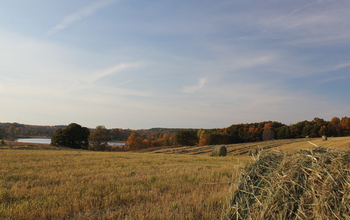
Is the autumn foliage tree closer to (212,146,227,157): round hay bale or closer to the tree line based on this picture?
the tree line

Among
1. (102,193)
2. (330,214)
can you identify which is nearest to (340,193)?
(330,214)

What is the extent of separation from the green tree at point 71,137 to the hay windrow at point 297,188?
6186 cm

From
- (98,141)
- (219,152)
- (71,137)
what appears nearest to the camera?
(219,152)

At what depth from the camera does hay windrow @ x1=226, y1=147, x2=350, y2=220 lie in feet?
12.5

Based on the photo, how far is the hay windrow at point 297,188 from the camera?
12.5 ft

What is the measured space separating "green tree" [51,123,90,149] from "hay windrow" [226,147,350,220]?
203 ft

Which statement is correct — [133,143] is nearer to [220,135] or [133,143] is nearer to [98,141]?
[98,141]

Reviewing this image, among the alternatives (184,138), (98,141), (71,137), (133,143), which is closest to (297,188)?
(71,137)

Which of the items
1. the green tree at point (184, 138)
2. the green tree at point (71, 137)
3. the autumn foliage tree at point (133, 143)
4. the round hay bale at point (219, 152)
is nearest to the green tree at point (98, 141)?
the green tree at point (71, 137)

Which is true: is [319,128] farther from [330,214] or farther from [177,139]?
[330,214]

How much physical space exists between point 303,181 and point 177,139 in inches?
3383

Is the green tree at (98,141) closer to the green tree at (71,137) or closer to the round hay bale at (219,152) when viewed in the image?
the green tree at (71,137)

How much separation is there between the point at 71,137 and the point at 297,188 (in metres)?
63.0

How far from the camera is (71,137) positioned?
2360 inches
